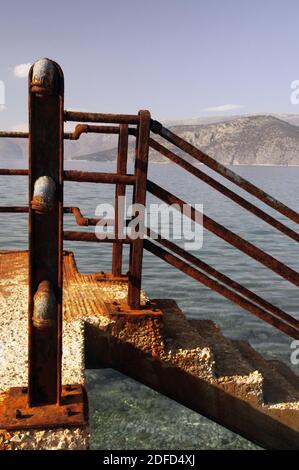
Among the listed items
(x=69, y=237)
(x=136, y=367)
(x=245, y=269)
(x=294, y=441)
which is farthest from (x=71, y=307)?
(x=245, y=269)

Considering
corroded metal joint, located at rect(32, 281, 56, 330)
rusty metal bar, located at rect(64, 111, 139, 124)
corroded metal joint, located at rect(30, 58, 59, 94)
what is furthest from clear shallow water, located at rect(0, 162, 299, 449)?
corroded metal joint, located at rect(30, 58, 59, 94)

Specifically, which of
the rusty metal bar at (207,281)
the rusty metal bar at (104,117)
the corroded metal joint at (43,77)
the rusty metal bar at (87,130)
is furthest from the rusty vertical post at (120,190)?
the corroded metal joint at (43,77)

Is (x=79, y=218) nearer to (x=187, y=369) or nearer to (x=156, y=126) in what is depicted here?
(x=156, y=126)

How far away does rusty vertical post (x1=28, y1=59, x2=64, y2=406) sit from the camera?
100 inches

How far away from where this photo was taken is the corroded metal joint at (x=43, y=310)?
2.63m

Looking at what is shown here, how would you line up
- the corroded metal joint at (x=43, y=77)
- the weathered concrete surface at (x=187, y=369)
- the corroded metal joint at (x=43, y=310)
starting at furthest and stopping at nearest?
the weathered concrete surface at (x=187, y=369) < the corroded metal joint at (x=43, y=310) < the corroded metal joint at (x=43, y=77)

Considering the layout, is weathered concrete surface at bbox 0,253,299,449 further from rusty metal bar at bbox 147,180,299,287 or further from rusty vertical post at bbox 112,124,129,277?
rusty metal bar at bbox 147,180,299,287

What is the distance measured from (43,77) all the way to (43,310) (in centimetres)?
127

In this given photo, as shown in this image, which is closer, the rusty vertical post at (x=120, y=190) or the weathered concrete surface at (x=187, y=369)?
the weathered concrete surface at (x=187, y=369)

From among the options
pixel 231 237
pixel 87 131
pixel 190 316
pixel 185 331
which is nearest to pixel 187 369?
pixel 185 331

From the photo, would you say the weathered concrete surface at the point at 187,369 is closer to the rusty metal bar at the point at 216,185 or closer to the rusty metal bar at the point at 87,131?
the rusty metal bar at the point at 216,185

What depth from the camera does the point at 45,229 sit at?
271 centimetres

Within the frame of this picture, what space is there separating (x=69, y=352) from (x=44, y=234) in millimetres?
1348
